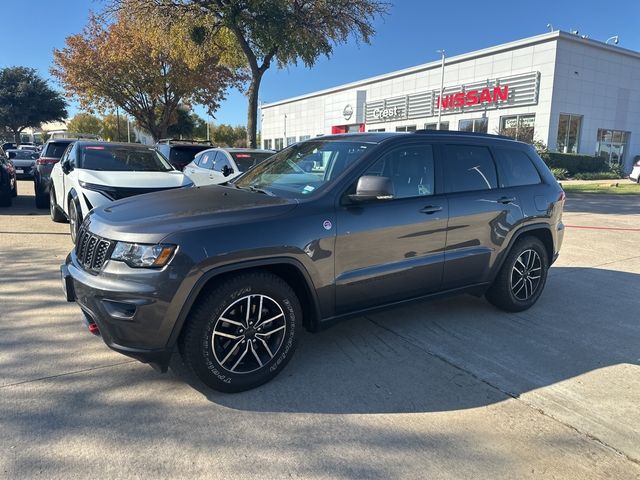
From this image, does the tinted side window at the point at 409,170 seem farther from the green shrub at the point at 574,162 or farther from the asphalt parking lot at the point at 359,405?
the green shrub at the point at 574,162

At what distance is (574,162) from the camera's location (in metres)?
27.0

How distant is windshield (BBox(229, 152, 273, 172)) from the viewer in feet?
32.6

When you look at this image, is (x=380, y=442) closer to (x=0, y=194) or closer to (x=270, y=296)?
(x=270, y=296)

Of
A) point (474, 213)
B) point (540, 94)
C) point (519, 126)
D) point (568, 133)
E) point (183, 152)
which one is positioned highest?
point (540, 94)

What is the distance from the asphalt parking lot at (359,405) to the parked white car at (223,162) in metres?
5.51

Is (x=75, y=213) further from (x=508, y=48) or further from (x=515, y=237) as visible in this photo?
(x=508, y=48)

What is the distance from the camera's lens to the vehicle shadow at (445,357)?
321 cm

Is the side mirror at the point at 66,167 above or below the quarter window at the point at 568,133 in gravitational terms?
below

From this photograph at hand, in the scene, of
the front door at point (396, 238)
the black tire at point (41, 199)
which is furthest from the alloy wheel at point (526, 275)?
the black tire at point (41, 199)

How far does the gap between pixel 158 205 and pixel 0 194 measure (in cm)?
Answer: 971

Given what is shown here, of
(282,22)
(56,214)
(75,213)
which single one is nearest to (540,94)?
(282,22)

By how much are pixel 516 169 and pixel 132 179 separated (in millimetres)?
5282

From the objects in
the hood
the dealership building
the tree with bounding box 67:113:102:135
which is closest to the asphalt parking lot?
the hood

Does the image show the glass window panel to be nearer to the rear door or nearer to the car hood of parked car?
the rear door
